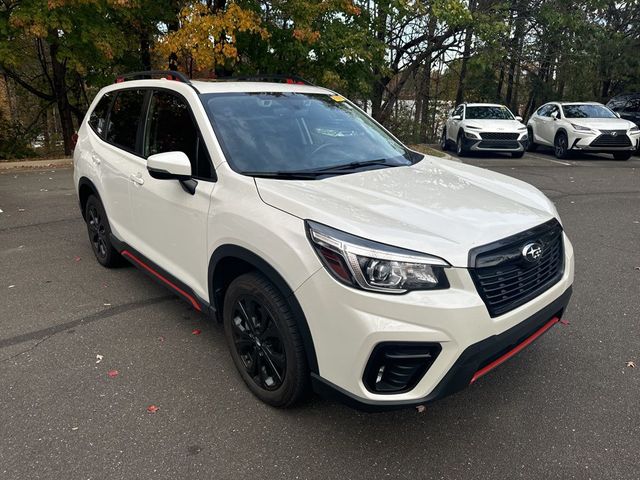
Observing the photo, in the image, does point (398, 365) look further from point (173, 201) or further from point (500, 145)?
point (500, 145)

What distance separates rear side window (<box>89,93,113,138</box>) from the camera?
4590 millimetres

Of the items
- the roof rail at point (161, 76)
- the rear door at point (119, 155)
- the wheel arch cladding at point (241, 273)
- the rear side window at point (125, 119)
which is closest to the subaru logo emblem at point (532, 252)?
the wheel arch cladding at point (241, 273)

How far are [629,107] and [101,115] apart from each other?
16.5 m

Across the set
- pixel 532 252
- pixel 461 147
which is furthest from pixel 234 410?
pixel 461 147

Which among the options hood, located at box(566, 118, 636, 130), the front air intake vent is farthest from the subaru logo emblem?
hood, located at box(566, 118, 636, 130)

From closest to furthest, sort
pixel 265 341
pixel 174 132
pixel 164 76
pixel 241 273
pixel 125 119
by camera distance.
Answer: pixel 265 341
pixel 241 273
pixel 174 132
pixel 164 76
pixel 125 119

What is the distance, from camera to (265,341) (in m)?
2.68

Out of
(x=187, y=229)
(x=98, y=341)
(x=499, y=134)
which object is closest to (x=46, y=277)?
(x=98, y=341)

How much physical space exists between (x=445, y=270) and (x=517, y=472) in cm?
104

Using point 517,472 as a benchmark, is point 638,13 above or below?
above

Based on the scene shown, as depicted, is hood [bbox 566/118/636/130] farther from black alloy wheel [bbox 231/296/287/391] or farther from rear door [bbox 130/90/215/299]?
black alloy wheel [bbox 231/296/287/391]

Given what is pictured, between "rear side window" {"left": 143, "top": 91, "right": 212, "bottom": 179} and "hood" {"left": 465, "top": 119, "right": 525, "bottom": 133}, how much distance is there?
12.1 m

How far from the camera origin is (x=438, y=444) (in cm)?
251

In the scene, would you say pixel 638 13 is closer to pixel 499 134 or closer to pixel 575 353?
pixel 499 134
